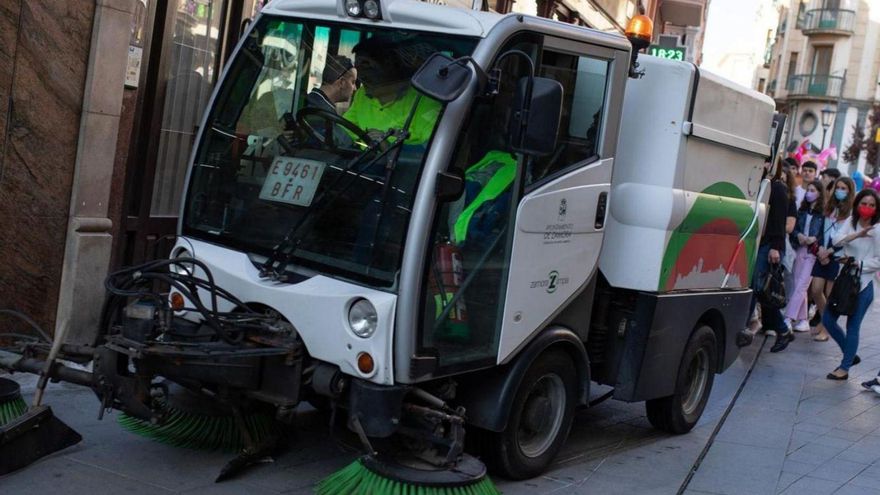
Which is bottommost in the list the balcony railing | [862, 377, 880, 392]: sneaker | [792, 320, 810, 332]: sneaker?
[862, 377, 880, 392]: sneaker

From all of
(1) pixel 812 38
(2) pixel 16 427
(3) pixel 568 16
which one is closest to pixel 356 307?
(2) pixel 16 427

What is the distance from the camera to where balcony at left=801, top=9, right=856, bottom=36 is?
214ft

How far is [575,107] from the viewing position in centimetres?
564

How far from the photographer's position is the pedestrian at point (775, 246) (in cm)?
1117

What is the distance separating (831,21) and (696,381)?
63.9 m

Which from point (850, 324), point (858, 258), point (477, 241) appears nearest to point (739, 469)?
point (477, 241)

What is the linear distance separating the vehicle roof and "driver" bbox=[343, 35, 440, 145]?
11 centimetres

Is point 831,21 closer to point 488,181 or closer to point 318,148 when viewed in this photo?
point 488,181

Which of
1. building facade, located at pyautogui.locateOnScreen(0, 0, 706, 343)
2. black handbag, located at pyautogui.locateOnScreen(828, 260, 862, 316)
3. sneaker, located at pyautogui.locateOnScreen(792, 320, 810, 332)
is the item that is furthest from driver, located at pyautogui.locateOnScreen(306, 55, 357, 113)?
sneaker, located at pyautogui.locateOnScreen(792, 320, 810, 332)

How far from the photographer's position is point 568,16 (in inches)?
670

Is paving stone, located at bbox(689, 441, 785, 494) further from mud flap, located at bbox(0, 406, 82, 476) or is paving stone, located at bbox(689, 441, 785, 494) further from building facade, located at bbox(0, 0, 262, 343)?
building facade, located at bbox(0, 0, 262, 343)

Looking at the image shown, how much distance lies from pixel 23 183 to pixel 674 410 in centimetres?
434

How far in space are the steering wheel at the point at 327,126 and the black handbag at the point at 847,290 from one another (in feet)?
19.9

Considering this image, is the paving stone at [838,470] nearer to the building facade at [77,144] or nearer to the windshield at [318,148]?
the windshield at [318,148]
